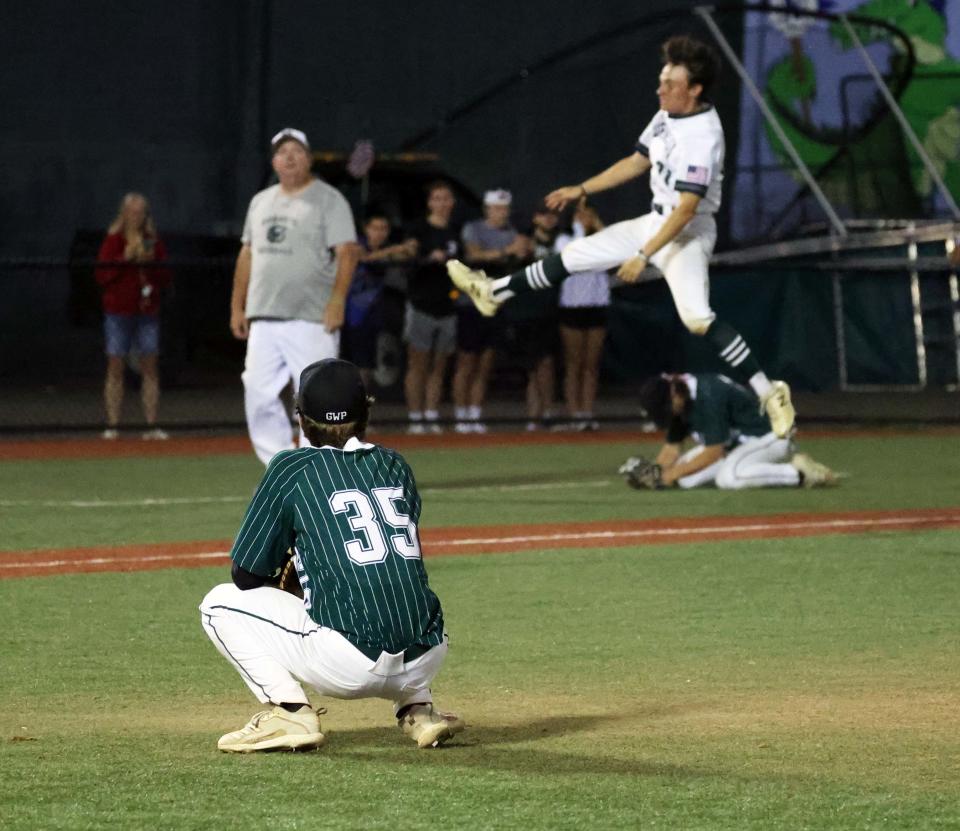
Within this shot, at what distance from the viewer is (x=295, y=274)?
11.7 metres

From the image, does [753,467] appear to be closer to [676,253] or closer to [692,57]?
[676,253]

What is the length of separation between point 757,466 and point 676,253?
112 inches

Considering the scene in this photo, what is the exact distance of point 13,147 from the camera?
24.0 metres

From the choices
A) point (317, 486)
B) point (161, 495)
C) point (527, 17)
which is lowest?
point (161, 495)

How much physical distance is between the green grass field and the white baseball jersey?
6.55 ft

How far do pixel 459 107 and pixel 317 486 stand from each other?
19.7 meters

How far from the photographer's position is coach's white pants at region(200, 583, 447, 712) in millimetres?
5527

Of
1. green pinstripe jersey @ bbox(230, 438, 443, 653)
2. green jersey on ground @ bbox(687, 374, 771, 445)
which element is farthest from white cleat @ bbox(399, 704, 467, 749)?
green jersey on ground @ bbox(687, 374, 771, 445)

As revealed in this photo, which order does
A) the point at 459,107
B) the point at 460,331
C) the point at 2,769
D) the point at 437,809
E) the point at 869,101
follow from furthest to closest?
the point at 459,107, the point at 869,101, the point at 460,331, the point at 2,769, the point at 437,809

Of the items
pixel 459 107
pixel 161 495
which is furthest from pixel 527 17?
pixel 161 495

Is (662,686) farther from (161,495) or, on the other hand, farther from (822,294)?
(822,294)

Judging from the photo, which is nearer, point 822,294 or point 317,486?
point 317,486

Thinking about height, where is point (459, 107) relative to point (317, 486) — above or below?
above

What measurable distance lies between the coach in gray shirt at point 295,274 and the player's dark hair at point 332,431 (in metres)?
5.91
